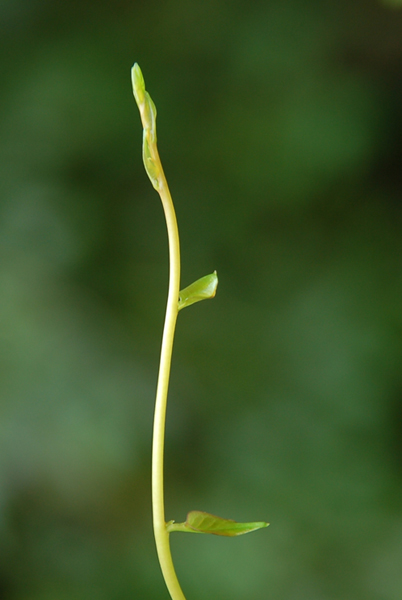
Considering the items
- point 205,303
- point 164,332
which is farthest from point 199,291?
point 205,303

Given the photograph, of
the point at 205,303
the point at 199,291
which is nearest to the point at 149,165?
the point at 199,291

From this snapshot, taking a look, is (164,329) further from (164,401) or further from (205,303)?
(205,303)

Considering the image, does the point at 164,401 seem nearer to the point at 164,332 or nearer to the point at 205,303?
the point at 164,332

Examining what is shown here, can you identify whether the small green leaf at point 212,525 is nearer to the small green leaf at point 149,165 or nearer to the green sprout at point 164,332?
the green sprout at point 164,332

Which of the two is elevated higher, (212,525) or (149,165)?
(149,165)

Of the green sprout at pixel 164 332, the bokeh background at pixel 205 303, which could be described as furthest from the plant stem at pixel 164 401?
the bokeh background at pixel 205 303

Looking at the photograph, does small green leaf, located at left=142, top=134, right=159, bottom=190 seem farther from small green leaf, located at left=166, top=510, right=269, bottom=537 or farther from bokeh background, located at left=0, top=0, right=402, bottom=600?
bokeh background, located at left=0, top=0, right=402, bottom=600

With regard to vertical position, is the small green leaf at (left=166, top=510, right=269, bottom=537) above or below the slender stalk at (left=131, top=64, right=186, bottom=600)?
below

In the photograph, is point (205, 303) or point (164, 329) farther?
point (205, 303)

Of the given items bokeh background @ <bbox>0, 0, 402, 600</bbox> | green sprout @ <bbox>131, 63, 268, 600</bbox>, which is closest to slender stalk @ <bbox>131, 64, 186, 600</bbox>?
green sprout @ <bbox>131, 63, 268, 600</bbox>
